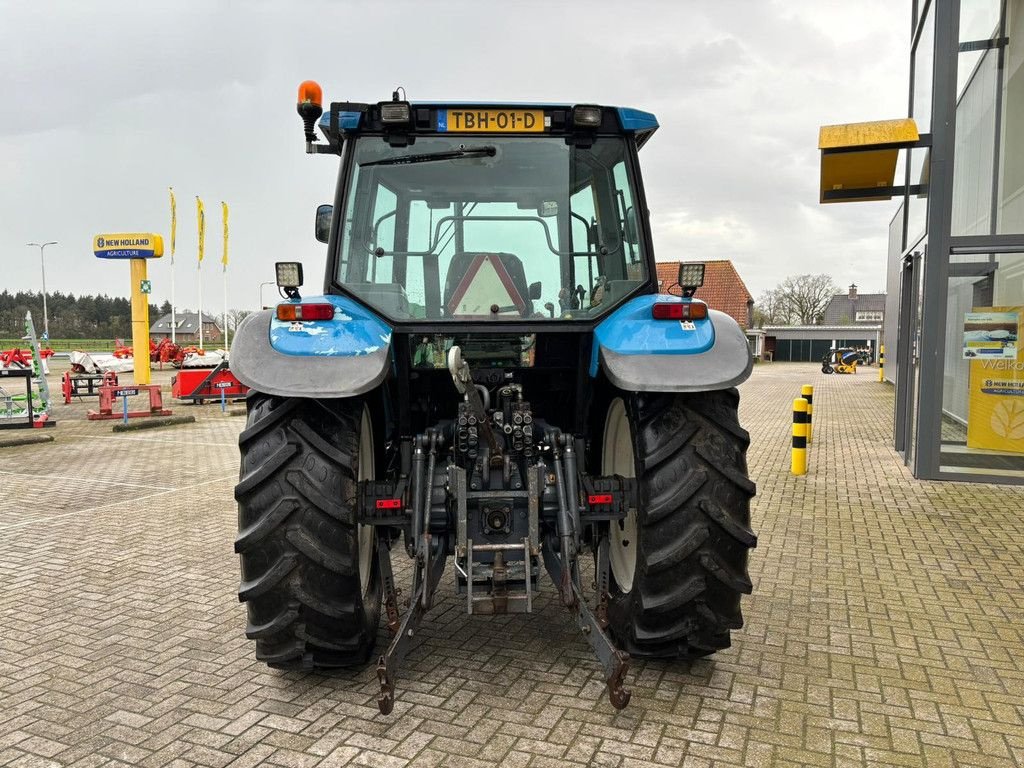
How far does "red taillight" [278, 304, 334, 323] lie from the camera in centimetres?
324

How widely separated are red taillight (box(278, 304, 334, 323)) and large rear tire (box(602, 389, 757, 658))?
142 centimetres

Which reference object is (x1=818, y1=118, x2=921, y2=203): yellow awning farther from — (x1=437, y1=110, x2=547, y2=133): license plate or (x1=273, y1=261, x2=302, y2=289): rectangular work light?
(x1=273, y1=261, x2=302, y2=289): rectangular work light

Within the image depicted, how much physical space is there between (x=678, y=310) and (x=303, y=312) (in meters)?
1.62

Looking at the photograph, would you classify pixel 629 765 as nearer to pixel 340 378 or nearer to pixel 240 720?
pixel 240 720

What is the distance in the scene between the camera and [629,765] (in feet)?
9.09

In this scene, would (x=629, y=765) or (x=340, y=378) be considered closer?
(x=629, y=765)

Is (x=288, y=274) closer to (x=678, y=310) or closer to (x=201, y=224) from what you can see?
(x=678, y=310)

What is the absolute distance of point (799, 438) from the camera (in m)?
8.95

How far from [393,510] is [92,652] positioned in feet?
6.12

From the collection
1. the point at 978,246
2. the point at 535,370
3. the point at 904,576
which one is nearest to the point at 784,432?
the point at 978,246

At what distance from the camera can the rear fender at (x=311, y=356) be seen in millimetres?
3057

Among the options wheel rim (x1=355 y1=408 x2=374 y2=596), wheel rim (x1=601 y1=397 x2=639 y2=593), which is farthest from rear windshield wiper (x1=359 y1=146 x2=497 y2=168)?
wheel rim (x1=601 y1=397 x2=639 y2=593)

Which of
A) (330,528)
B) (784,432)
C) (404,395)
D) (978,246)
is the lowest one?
(784,432)

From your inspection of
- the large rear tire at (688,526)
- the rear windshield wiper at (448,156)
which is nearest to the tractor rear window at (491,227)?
the rear windshield wiper at (448,156)
